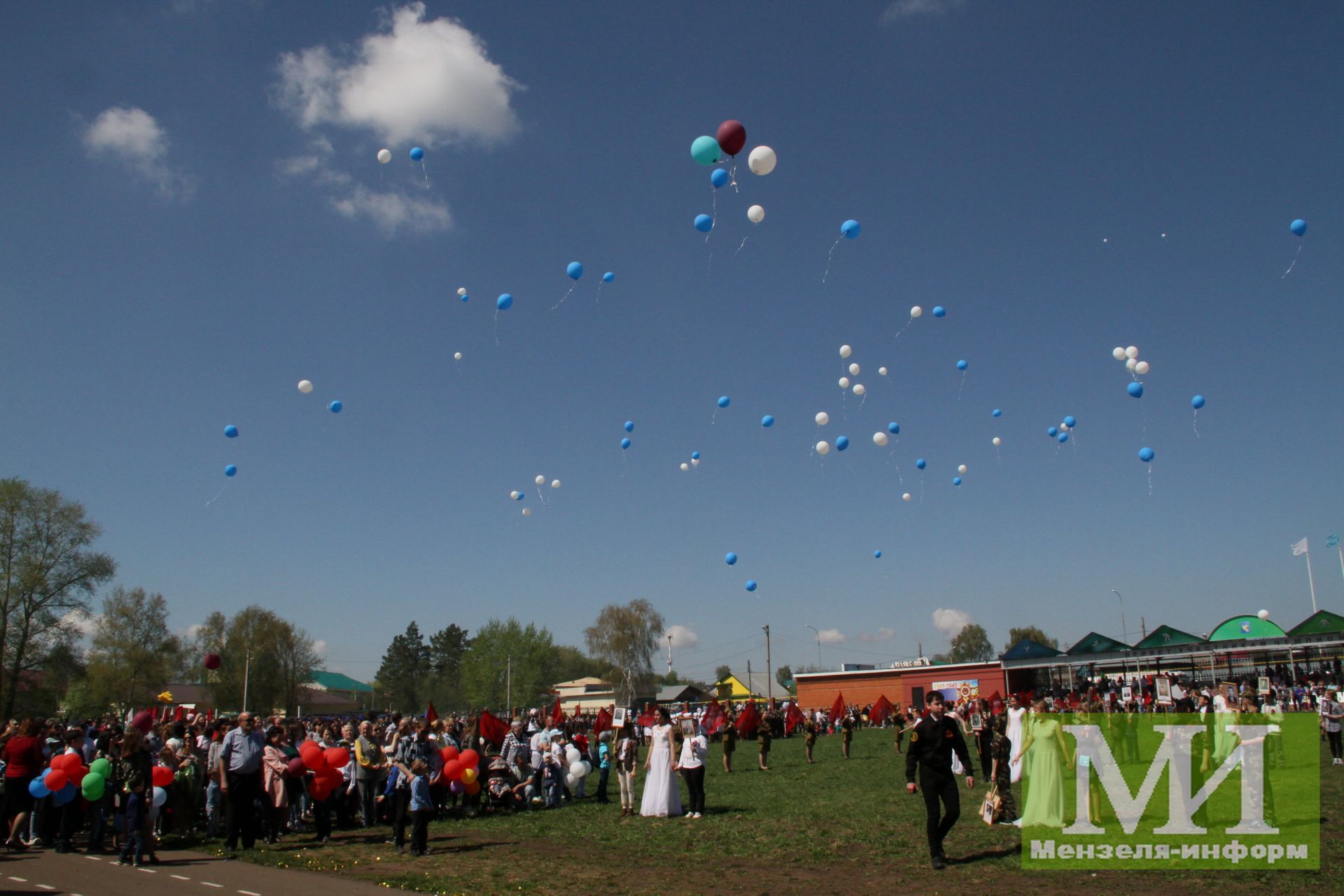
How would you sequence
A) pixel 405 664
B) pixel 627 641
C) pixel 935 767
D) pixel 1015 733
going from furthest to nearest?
pixel 405 664 → pixel 627 641 → pixel 1015 733 → pixel 935 767

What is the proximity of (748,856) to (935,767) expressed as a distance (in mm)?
2518

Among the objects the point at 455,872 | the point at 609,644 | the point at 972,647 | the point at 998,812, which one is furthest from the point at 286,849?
the point at 972,647

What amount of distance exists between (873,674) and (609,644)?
1015 inches

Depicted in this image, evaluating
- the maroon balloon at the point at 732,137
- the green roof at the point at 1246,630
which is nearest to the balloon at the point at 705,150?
the maroon balloon at the point at 732,137

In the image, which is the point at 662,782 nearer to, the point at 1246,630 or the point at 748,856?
the point at 748,856

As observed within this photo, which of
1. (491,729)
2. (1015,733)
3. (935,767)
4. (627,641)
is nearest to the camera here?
(935,767)

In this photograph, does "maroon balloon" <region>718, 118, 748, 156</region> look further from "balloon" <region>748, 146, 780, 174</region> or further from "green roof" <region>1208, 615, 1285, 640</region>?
"green roof" <region>1208, 615, 1285, 640</region>

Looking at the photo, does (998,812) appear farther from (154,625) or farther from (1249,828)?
(154,625)

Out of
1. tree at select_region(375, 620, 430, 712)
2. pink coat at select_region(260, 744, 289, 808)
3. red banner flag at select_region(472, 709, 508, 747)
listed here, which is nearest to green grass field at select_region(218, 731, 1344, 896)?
pink coat at select_region(260, 744, 289, 808)

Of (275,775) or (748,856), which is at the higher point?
(275,775)

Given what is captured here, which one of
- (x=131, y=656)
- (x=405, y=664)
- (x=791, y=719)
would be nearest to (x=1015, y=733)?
(x=791, y=719)

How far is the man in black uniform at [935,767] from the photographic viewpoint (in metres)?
8.45

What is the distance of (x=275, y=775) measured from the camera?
38.1 feet

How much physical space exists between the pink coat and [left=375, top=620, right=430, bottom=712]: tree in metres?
104
